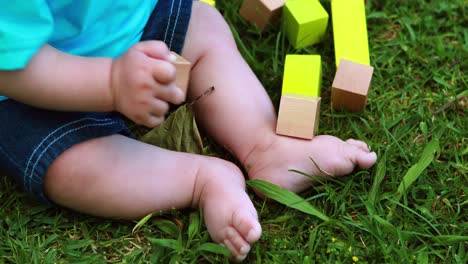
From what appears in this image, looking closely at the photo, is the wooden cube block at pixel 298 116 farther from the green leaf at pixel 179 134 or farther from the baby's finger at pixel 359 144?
the green leaf at pixel 179 134

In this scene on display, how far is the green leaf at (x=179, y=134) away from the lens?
1525 mm

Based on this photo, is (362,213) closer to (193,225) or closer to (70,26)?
(193,225)

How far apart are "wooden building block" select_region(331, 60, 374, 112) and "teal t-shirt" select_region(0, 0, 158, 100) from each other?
45 cm

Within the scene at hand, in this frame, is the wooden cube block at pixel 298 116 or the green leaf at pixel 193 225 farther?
the wooden cube block at pixel 298 116

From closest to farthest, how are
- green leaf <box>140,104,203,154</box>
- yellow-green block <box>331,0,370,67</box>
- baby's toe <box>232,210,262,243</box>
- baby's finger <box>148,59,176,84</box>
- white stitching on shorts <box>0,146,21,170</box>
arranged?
baby's finger <box>148,59,176,84</box>, baby's toe <box>232,210,262,243</box>, white stitching on shorts <box>0,146,21,170</box>, green leaf <box>140,104,203,154</box>, yellow-green block <box>331,0,370,67</box>

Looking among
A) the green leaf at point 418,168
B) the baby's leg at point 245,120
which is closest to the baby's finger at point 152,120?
the baby's leg at point 245,120

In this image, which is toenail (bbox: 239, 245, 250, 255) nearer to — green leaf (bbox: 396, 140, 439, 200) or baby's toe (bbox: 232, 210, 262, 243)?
baby's toe (bbox: 232, 210, 262, 243)

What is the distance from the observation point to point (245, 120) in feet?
4.97

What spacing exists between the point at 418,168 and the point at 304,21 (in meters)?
0.47

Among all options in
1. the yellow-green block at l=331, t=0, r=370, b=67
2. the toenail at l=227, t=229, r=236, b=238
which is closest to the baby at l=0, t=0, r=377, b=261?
the toenail at l=227, t=229, r=236, b=238

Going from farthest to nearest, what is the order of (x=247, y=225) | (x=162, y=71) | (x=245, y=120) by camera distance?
(x=245, y=120) → (x=247, y=225) → (x=162, y=71)

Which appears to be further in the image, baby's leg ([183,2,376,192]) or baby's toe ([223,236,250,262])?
baby's leg ([183,2,376,192])

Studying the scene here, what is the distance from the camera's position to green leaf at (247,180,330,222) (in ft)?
4.57

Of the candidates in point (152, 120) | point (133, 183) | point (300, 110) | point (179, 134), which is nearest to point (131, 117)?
point (152, 120)
